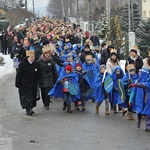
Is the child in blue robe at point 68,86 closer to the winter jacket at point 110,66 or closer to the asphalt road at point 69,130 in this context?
the asphalt road at point 69,130

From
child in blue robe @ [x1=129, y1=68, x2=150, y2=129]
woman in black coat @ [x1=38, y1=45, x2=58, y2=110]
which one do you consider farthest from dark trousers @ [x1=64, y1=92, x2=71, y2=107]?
child in blue robe @ [x1=129, y1=68, x2=150, y2=129]

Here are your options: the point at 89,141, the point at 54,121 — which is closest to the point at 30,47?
the point at 54,121

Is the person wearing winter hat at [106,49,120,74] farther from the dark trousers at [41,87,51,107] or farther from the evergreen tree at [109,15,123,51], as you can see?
the evergreen tree at [109,15,123,51]

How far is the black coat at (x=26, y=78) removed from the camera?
13391mm

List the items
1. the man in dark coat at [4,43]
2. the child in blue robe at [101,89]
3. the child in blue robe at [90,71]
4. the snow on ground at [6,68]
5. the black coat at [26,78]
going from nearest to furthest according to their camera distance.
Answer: the black coat at [26,78]
the child in blue robe at [101,89]
the child in blue robe at [90,71]
the snow on ground at [6,68]
the man in dark coat at [4,43]

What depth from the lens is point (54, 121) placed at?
12695 millimetres

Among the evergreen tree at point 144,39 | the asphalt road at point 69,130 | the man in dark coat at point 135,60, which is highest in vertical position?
the evergreen tree at point 144,39

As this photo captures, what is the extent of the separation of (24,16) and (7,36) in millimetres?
37765

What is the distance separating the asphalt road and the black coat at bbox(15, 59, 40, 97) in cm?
60

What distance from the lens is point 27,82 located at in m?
13.5

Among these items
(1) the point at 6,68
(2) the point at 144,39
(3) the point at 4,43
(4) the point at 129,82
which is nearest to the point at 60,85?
(4) the point at 129,82

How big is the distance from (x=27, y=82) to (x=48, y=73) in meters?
0.95

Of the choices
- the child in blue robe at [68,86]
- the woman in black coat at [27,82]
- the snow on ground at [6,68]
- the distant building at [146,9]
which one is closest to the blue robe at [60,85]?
the child in blue robe at [68,86]

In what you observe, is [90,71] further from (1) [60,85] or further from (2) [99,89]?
(2) [99,89]
